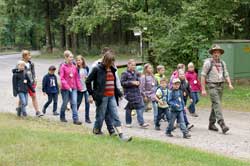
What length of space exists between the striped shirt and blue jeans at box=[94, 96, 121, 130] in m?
0.10

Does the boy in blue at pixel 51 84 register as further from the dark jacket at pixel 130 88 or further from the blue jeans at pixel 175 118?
the blue jeans at pixel 175 118

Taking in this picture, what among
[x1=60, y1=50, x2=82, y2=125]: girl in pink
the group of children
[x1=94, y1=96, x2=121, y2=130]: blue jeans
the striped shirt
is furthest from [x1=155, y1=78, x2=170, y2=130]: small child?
the striped shirt

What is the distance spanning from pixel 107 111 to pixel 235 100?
31.9ft

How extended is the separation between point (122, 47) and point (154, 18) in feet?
124

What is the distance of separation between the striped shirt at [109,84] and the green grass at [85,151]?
2.84 feet

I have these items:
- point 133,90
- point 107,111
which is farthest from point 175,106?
point 107,111

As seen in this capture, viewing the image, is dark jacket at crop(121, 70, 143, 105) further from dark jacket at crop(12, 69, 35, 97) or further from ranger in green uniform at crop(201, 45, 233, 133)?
dark jacket at crop(12, 69, 35, 97)

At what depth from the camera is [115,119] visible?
9891 millimetres

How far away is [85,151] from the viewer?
7.92 m

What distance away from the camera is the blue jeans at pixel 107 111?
9.84 metres

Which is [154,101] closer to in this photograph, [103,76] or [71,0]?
[103,76]

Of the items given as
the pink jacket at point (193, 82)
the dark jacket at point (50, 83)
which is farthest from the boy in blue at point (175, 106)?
the dark jacket at point (50, 83)

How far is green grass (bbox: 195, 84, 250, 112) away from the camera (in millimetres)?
17391

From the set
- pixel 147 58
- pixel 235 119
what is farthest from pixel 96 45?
pixel 235 119
